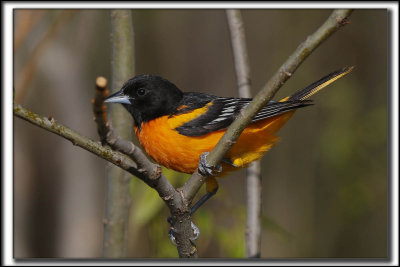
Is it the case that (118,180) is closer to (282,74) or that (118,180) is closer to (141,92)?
(141,92)

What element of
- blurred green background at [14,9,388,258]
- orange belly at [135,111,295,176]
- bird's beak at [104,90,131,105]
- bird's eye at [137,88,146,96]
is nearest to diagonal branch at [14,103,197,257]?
orange belly at [135,111,295,176]

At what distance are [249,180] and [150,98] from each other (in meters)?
0.90

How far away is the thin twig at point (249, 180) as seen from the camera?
314 cm

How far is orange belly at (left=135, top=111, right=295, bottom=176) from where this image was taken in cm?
296

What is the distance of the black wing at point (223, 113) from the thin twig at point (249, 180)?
0.57 feet

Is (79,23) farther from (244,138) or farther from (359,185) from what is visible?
(359,185)

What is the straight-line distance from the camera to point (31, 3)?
277 cm

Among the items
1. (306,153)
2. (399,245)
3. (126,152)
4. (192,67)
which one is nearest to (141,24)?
(192,67)

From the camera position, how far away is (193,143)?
9.71ft

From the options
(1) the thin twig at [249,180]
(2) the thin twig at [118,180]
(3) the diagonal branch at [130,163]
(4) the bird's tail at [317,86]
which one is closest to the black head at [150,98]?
(2) the thin twig at [118,180]

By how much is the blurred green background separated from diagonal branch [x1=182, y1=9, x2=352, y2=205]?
2.05 m

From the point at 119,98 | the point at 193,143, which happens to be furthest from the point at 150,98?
the point at 193,143

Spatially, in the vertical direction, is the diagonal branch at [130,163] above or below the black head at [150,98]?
below

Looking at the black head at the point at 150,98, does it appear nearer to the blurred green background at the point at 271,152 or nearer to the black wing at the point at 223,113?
the black wing at the point at 223,113
